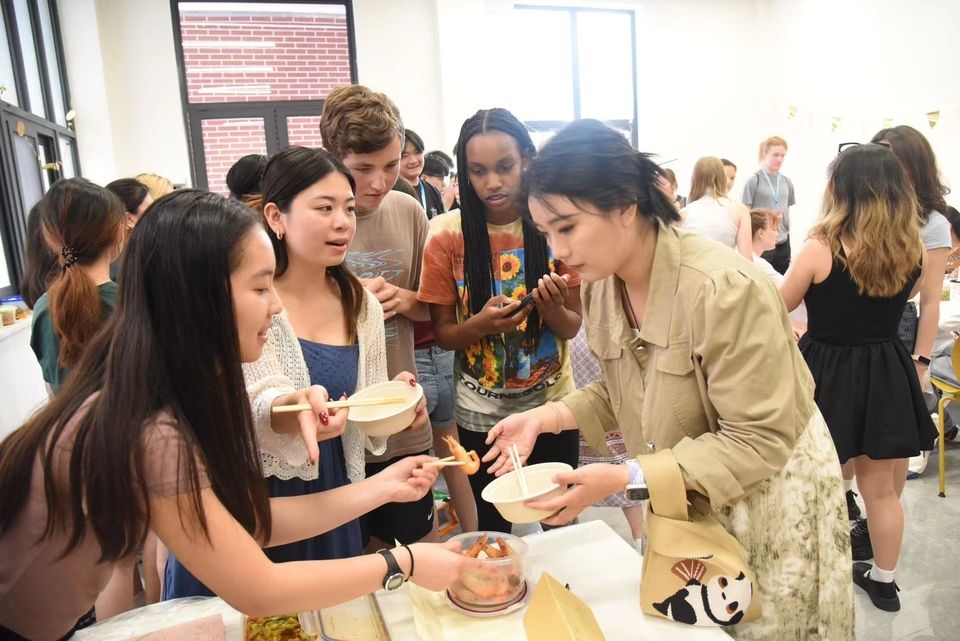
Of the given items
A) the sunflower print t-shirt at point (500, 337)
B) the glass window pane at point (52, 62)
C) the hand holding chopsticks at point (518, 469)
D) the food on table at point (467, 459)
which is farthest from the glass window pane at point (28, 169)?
the hand holding chopsticks at point (518, 469)

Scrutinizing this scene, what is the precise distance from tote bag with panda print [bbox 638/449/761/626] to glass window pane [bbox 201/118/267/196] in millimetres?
6738

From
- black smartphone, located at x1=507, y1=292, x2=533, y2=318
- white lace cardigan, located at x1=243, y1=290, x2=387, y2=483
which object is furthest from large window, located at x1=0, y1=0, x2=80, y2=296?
black smartphone, located at x1=507, y1=292, x2=533, y2=318

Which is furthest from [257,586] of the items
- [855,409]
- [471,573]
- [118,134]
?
[118,134]

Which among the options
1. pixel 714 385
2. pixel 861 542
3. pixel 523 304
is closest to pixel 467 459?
pixel 714 385

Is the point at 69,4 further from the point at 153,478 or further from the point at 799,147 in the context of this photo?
the point at 799,147

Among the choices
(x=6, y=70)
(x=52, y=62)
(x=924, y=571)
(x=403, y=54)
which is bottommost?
(x=924, y=571)

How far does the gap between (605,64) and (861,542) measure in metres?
6.93

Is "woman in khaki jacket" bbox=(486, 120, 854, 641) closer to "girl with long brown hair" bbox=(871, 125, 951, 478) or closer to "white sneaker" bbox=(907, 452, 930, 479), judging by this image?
"girl with long brown hair" bbox=(871, 125, 951, 478)

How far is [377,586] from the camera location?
99cm

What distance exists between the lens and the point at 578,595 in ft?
3.54

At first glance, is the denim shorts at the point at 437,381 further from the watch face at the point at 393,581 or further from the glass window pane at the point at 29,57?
the glass window pane at the point at 29,57

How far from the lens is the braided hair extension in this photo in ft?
5.71

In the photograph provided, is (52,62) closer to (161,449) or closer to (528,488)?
(161,449)

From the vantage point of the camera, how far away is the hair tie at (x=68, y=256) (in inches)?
77.4
